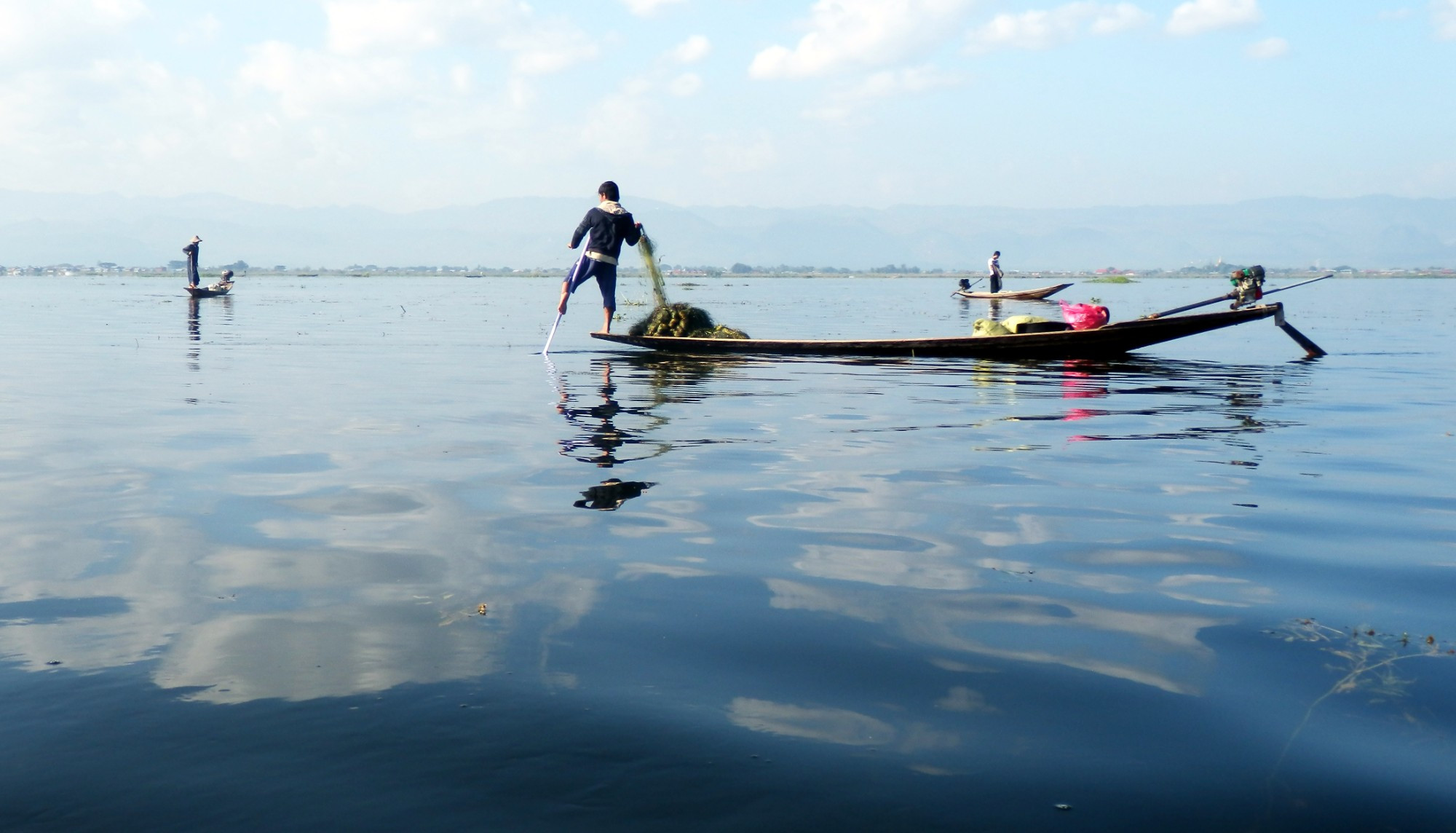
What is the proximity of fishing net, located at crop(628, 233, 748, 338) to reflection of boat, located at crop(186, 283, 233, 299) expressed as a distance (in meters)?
26.3

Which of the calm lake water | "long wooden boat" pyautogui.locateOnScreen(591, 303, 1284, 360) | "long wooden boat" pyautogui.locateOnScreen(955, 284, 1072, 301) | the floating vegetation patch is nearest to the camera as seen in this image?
the calm lake water

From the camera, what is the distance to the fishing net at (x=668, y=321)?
1773 cm

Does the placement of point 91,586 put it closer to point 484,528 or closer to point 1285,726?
point 484,528

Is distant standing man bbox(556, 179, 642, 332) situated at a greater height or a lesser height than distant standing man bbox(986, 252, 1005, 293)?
lesser

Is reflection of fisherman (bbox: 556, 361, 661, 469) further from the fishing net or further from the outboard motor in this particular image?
the outboard motor

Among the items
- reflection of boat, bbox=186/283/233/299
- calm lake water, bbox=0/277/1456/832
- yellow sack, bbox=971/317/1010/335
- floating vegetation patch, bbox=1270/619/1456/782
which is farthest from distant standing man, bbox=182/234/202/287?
floating vegetation patch, bbox=1270/619/1456/782

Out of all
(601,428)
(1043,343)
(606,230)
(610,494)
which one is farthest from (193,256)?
(610,494)

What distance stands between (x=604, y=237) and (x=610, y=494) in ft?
36.4

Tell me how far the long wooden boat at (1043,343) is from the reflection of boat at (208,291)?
28.6m

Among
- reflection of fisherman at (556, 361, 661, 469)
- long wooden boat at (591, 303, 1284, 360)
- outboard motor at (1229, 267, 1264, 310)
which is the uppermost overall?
outboard motor at (1229, 267, 1264, 310)

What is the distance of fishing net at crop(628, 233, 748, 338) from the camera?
17.7 m

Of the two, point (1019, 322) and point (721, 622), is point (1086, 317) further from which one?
point (721, 622)

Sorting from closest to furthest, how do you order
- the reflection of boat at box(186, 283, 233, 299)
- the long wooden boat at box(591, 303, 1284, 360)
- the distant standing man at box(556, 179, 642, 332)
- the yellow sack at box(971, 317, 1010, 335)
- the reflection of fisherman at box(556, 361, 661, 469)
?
the reflection of fisherman at box(556, 361, 661, 469), the long wooden boat at box(591, 303, 1284, 360), the yellow sack at box(971, 317, 1010, 335), the distant standing man at box(556, 179, 642, 332), the reflection of boat at box(186, 283, 233, 299)

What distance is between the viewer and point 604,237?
55.9 ft
